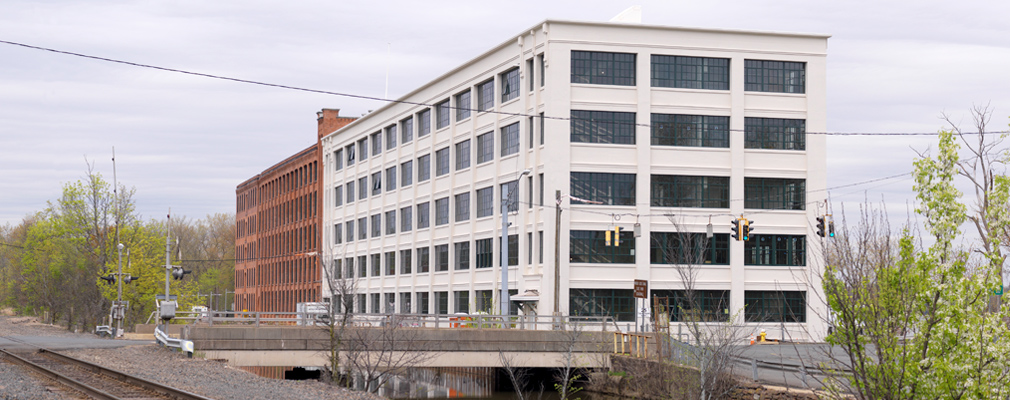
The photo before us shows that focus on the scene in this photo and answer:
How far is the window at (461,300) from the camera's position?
6263 centimetres

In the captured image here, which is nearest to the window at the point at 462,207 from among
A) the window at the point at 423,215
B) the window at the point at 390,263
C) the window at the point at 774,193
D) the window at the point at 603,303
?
the window at the point at 423,215

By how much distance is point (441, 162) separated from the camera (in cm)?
6712

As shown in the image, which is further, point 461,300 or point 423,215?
point 423,215

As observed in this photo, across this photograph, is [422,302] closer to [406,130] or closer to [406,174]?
[406,174]

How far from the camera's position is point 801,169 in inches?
2192

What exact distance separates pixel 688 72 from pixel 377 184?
30.8 metres

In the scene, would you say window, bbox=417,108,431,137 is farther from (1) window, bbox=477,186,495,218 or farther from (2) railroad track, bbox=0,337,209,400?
(2) railroad track, bbox=0,337,209,400

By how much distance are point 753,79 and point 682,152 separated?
570cm

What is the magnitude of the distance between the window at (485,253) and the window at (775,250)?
557 inches

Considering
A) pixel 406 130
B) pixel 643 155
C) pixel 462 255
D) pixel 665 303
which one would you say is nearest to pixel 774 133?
pixel 643 155

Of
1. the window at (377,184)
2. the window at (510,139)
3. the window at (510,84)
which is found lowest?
the window at (377,184)

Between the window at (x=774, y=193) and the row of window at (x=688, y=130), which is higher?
the row of window at (x=688, y=130)

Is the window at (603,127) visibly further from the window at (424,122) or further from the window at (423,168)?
the window at (424,122)

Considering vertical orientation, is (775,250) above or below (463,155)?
below
